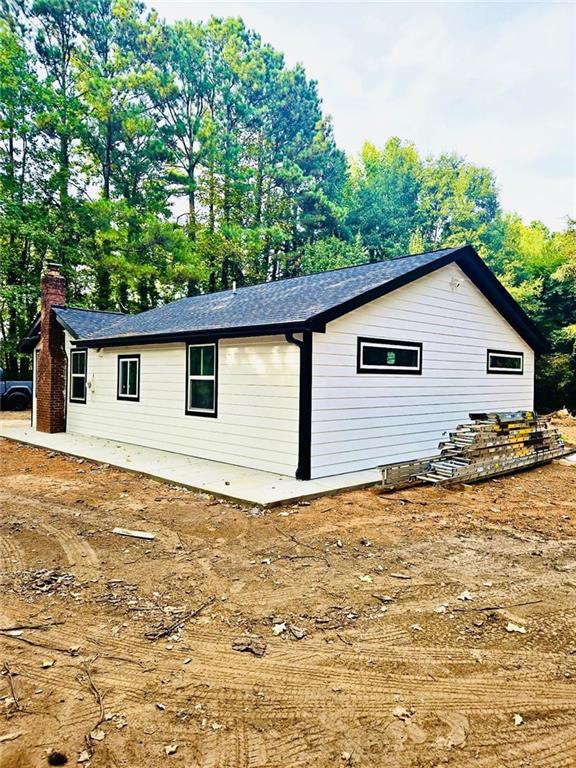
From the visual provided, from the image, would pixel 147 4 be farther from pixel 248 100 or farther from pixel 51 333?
pixel 51 333

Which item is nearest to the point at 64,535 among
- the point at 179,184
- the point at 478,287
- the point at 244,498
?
the point at 244,498

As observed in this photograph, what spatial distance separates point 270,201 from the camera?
2653cm

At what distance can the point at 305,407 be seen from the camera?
6926mm

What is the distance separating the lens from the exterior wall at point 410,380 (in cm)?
731

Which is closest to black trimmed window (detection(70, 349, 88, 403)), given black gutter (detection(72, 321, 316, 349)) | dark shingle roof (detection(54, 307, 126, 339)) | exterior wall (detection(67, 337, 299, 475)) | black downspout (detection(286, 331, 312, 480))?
dark shingle roof (detection(54, 307, 126, 339))

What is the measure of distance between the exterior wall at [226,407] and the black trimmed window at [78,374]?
98 cm

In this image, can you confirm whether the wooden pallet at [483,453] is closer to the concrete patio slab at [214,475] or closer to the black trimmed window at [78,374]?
the concrete patio slab at [214,475]

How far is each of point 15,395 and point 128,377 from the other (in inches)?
413

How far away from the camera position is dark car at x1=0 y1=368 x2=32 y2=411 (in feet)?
59.2

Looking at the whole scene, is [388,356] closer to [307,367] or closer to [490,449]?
[307,367]

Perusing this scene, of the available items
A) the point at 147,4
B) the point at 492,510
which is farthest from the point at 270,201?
the point at 492,510

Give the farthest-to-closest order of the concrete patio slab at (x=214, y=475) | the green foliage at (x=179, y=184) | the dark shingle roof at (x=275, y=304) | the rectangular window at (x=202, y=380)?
the green foliage at (x=179, y=184) < the rectangular window at (x=202, y=380) < the dark shingle roof at (x=275, y=304) < the concrete patio slab at (x=214, y=475)


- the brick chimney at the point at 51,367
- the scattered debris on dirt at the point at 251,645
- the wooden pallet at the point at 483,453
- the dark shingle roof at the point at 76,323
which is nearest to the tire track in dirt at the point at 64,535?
the scattered debris on dirt at the point at 251,645

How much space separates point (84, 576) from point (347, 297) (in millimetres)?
5371
